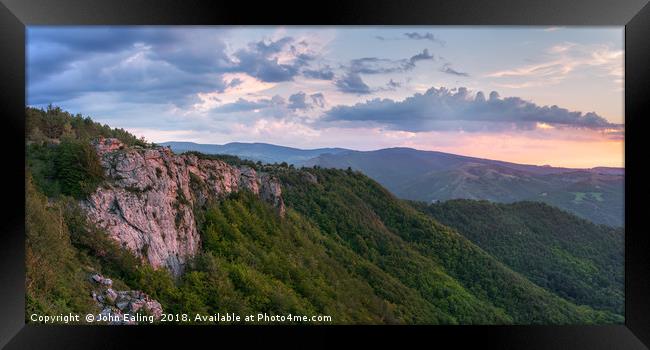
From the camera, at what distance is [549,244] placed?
93.2 feet

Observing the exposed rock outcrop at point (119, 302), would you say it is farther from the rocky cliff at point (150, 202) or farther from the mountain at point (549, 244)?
the mountain at point (549, 244)

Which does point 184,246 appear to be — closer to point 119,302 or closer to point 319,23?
point 119,302

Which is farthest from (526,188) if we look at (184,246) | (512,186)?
(184,246)

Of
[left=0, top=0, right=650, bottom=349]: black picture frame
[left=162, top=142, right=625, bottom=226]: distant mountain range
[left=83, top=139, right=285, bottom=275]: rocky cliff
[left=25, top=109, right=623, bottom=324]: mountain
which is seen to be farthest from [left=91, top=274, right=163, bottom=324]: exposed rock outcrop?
[left=162, top=142, right=625, bottom=226]: distant mountain range

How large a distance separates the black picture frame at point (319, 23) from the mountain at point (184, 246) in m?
0.73

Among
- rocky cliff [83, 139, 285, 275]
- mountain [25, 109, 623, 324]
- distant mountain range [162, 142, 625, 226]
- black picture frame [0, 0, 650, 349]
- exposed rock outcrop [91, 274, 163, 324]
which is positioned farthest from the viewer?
distant mountain range [162, 142, 625, 226]

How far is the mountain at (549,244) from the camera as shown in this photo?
25.4m

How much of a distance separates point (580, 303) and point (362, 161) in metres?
15.0

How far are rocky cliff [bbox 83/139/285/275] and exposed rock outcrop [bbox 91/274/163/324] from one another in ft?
2.98

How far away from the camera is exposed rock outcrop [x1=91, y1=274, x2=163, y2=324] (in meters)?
5.75

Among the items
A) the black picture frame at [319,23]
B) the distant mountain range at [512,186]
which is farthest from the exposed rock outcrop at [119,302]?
the distant mountain range at [512,186]

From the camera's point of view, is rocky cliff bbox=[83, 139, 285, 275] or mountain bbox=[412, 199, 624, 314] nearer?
rocky cliff bbox=[83, 139, 285, 275]

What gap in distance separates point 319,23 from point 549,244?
27.7 metres

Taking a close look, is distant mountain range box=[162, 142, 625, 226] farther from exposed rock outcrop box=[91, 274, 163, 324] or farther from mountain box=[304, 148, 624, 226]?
exposed rock outcrop box=[91, 274, 163, 324]
